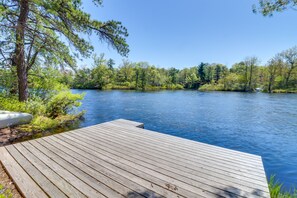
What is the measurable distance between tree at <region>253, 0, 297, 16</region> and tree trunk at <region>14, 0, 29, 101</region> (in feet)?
21.3

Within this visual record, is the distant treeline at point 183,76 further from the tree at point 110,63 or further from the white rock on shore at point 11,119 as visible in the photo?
the white rock on shore at point 11,119

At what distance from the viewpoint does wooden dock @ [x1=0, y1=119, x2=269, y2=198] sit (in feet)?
6.48

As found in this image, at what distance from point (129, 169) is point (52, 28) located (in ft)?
19.9

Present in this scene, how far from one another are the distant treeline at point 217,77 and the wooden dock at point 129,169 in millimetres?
18489

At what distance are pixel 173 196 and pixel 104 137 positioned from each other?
2553 millimetres

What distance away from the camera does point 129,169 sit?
247 centimetres

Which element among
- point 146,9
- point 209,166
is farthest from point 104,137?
point 146,9

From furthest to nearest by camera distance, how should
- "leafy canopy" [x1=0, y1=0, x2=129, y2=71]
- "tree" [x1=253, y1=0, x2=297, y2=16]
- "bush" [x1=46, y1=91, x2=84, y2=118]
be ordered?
"bush" [x1=46, y1=91, x2=84, y2=118]
"leafy canopy" [x1=0, y1=0, x2=129, y2=71]
"tree" [x1=253, y1=0, x2=297, y2=16]

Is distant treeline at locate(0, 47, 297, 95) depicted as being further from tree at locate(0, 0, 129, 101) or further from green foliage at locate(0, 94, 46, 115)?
green foliage at locate(0, 94, 46, 115)

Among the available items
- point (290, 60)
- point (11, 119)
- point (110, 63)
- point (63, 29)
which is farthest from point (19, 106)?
point (110, 63)

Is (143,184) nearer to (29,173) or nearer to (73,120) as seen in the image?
(29,173)

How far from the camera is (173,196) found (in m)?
1.88

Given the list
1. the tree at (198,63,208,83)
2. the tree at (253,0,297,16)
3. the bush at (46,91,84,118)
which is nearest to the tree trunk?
the bush at (46,91,84,118)

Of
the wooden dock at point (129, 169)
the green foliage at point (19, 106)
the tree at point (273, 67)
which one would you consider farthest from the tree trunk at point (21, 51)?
the tree at point (273, 67)
